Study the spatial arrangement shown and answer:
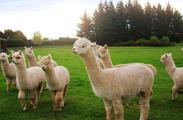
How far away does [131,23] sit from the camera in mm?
68312

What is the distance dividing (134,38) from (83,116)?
2330 inches

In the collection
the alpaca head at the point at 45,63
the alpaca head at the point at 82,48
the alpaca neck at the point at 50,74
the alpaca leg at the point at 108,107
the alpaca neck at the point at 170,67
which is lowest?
the alpaca leg at the point at 108,107

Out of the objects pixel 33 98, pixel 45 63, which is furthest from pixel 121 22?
pixel 45 63

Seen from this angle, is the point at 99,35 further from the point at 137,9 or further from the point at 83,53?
the point at 83,53

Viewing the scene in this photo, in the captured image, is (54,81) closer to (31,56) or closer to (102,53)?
(102,53)

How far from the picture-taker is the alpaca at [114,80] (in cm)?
687

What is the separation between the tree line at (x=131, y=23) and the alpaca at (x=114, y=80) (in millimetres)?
57860

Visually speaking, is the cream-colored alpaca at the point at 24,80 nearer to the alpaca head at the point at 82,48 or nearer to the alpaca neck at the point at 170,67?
the alpaca head at the point at 82,48

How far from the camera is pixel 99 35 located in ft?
218

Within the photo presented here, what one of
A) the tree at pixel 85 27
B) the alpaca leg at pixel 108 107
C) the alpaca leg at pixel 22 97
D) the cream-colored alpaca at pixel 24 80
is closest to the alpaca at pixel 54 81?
the cream-colored alpaca at pixel 24 80

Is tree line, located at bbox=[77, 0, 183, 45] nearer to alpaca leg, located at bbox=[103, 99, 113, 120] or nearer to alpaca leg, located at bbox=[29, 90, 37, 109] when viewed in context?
alpaca leg, located at bbox=[29, 90, 37, 109]

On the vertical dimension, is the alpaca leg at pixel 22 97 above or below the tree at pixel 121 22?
below

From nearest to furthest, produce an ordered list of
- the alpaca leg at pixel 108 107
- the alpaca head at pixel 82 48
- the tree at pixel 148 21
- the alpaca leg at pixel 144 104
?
the alpaca head at pixel 82 48
the alpaca leg at pixel 108 107
the alpaca leg at pixel 144 104
the tree at pixel 148 21

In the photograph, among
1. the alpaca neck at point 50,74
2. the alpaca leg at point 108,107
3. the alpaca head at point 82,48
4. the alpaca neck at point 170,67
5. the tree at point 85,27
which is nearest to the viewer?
the alpaca head at point 82,48
